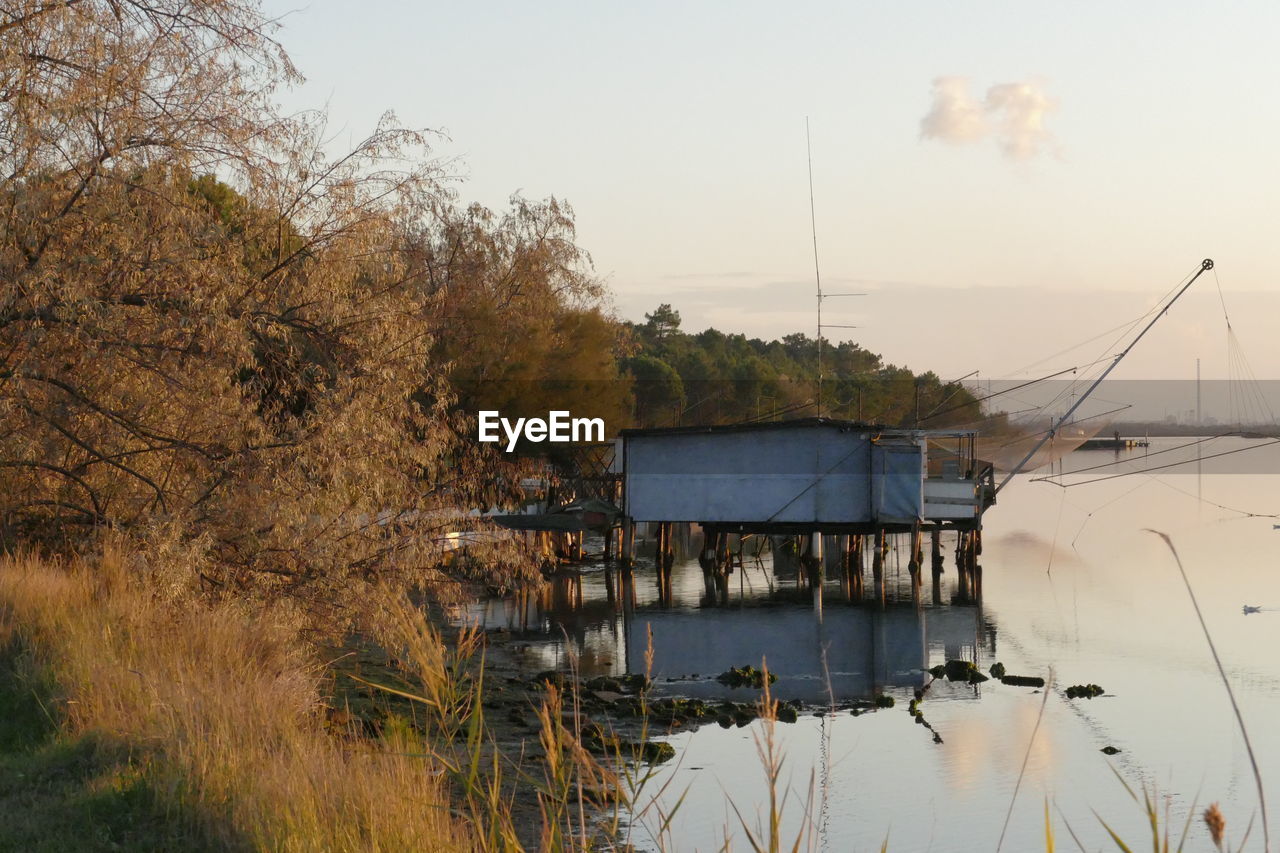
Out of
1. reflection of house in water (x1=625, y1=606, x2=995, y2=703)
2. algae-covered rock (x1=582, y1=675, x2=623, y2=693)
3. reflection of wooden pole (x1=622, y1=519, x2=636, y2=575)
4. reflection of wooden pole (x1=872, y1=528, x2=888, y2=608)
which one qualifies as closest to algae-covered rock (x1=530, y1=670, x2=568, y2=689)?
algae-covered rock (x1=582, y1=675, x2=623, y2=693)

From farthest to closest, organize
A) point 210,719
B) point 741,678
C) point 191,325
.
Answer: point 741,678, point 191,325, point 210,719

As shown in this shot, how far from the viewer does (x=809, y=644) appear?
26125 millimetres

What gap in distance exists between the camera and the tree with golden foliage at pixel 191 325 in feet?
43.8

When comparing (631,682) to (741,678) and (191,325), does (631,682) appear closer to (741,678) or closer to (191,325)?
(741,678)

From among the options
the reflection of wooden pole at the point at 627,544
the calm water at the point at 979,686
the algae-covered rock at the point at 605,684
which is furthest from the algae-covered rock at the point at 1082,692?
the reflection of wooden pole at the point at 627,544

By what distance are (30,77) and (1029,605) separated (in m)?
25.7

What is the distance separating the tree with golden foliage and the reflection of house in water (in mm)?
7292

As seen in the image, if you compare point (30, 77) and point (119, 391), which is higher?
point (30, 77)

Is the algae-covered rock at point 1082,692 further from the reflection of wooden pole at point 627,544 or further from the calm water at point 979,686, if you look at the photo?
the reflection of wooden pole at point 627,544

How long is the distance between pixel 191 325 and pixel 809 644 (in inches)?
614

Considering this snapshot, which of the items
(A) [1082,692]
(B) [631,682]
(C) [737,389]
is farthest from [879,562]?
(C) [737,389]

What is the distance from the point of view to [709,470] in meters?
36.9

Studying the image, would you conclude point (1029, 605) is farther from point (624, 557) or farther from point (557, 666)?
point (557, 666)

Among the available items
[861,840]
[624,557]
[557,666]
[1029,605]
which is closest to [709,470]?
[624,557]
